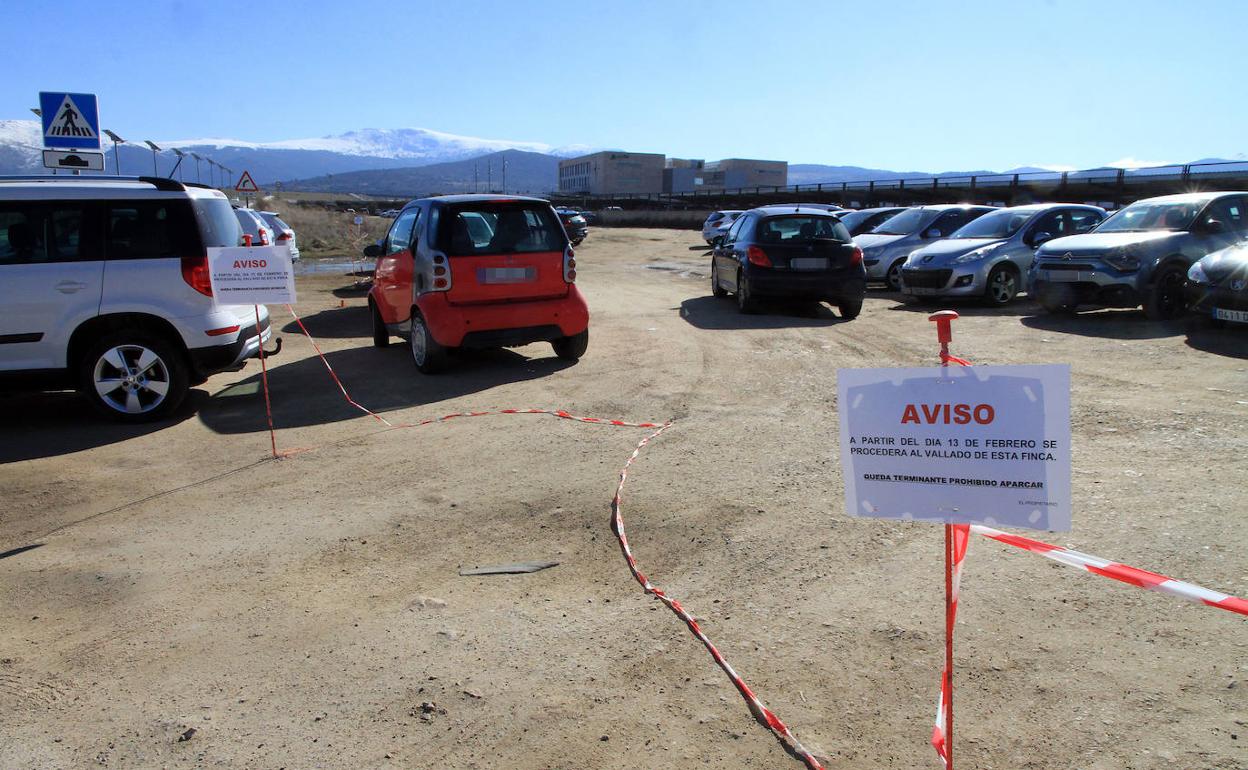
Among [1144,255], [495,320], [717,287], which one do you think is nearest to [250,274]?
[495,320]

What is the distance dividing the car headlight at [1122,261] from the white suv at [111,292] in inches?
394

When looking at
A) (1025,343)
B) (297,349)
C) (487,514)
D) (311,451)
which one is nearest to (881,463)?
(487,514)

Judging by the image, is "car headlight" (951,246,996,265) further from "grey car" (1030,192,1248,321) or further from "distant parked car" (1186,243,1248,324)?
"distant parked car" (1186,243,1248,324)

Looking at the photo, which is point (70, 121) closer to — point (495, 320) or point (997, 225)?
point (495, 320)

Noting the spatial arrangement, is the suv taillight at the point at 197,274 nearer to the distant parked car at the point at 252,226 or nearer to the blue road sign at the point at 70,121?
the blue road sign at the point at 70,121

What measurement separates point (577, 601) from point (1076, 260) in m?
9.93

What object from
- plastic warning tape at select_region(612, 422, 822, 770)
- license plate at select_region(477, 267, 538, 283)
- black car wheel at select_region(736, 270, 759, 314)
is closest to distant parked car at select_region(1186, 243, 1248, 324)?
black car wheel at select_region(736, 270, 759, 314)

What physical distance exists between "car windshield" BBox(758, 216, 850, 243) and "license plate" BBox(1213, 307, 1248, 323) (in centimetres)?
454

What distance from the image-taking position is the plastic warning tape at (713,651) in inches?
112

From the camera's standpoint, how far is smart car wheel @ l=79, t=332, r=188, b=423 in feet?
23.6

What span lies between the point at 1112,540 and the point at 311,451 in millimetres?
5223

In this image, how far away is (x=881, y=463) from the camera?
2.58m

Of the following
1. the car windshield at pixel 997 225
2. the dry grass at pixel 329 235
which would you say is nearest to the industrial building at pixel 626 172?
the dry grass at pixel 329 235

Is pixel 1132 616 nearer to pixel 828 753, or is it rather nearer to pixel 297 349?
pixel 828 753
